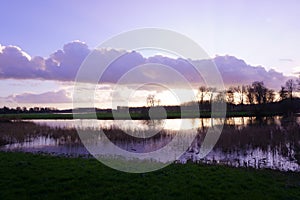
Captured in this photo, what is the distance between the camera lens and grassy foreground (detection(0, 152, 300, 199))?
7.17 metres

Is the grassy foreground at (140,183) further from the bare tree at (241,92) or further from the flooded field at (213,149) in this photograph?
the bare tree at (241,92)

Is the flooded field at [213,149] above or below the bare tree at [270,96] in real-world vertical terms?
below

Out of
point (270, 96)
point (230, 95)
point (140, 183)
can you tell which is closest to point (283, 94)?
point (270, 96)

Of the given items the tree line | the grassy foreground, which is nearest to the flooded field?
the grassy foreground

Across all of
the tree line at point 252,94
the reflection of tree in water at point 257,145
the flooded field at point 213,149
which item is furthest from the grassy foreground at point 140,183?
the tree line at point 252,94

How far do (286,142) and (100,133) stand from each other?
1613 centimetres

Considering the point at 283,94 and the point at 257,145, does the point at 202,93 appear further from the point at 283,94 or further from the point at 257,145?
the point at 257,145

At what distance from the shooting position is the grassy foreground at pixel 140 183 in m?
7.17

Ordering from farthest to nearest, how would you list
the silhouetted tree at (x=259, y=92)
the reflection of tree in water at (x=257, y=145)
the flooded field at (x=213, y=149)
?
the silhouetted tree at (x=259, y=92) → the reflection of tree in water at (x=257, y=145) → the flooded field at (x=213, y=149)

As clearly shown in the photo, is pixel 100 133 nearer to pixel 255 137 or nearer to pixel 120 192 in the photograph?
pixel 255 137

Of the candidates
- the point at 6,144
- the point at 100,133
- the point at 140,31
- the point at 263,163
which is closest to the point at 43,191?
the point at 140,31

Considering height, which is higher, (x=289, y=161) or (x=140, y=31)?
(x=140, y=31)

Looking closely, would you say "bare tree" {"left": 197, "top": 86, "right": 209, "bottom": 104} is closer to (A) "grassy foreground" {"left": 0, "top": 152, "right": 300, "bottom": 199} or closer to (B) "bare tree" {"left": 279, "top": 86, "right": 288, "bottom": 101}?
(B) "bare tree" {"left": 279, "top": 86, "right": 288, "bottom": 101}

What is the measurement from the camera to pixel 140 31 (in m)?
9.41
